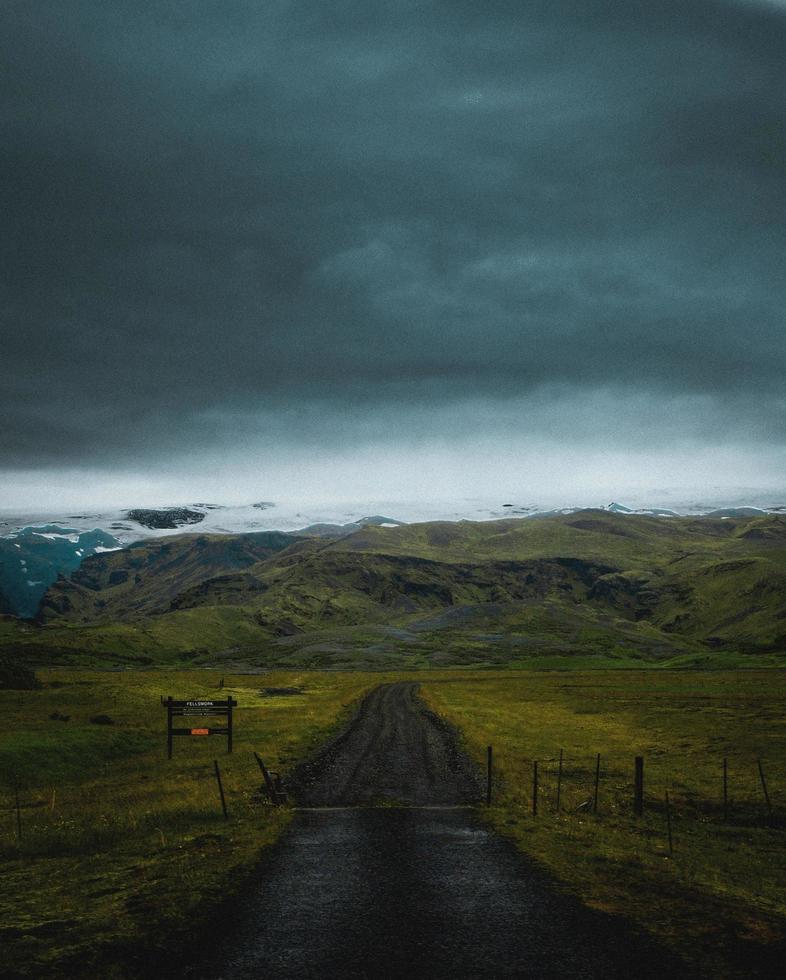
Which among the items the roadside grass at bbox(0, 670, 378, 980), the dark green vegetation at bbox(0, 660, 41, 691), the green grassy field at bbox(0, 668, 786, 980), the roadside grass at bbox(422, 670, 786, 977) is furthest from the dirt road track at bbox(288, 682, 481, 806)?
the dark green vegetation at bbox(0, 660, 41, 691)

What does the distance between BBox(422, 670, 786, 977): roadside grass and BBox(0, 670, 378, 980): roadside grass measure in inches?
383

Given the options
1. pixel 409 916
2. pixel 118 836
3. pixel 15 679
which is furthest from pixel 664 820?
pixel 15 679

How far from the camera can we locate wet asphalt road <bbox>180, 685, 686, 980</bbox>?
39.7ft

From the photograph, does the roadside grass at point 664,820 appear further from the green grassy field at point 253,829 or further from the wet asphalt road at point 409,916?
the wet asphalt road at point 409,916

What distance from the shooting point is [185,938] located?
13344mm

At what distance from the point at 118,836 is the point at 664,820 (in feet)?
75.1

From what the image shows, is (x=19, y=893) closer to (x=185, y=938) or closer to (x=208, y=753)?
(x=185, y=938)

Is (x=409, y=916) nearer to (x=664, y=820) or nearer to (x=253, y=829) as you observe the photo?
(x=253, y=829)

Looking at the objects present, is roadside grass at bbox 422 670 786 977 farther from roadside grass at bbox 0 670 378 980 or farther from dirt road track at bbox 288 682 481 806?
roadside grass at bbox 0 670 378 980

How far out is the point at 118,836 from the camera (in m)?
23.6

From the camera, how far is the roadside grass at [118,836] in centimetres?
1338

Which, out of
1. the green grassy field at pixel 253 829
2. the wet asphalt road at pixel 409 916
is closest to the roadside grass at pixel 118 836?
the green grassy field at pixel 253 829

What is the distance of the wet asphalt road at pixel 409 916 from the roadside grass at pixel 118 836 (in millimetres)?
1395

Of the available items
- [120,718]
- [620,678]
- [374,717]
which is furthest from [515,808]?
[620,678]
